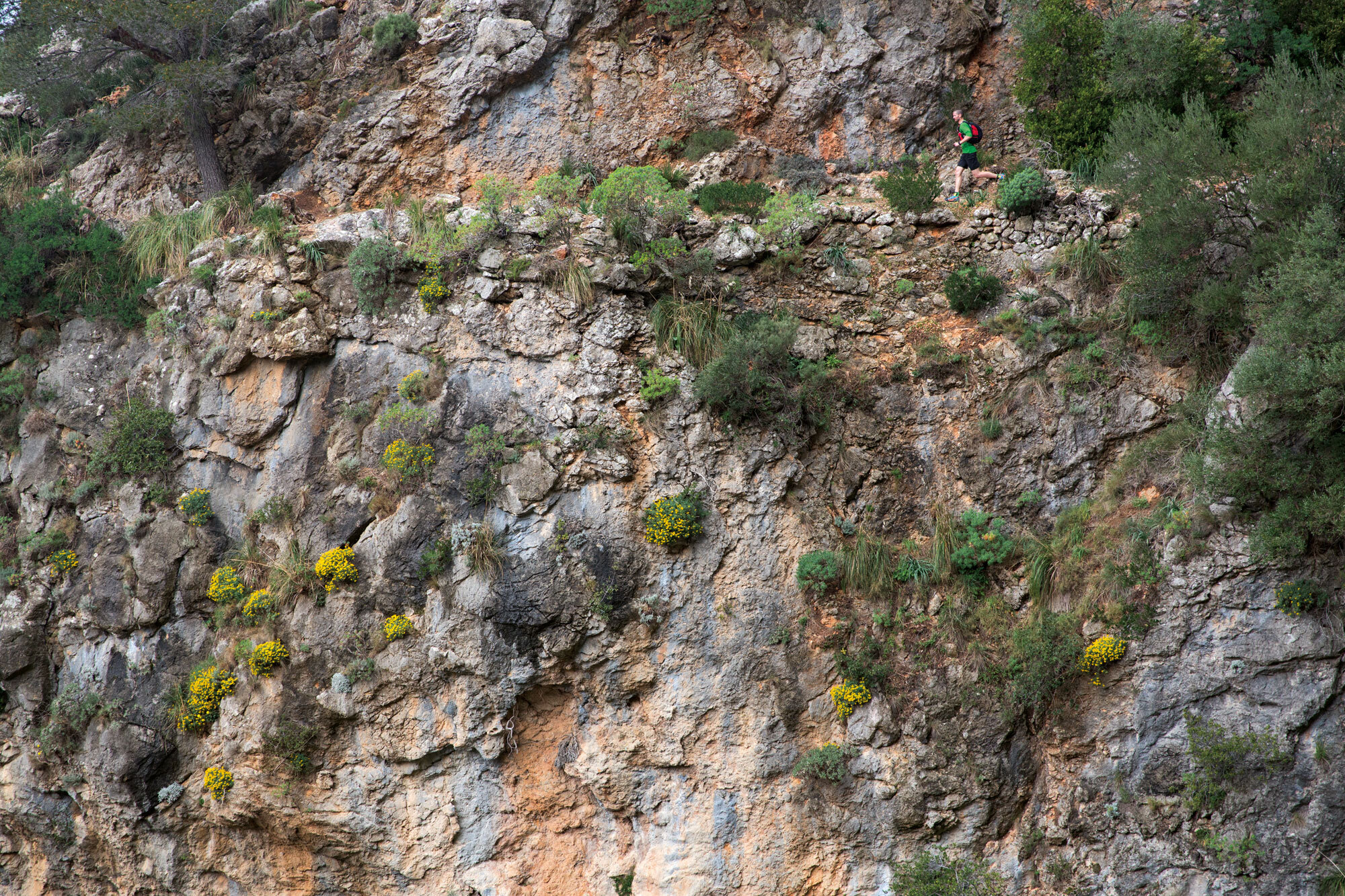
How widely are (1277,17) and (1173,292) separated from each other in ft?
17.2

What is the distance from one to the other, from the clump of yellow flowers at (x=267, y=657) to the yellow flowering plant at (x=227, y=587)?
0.94 metres

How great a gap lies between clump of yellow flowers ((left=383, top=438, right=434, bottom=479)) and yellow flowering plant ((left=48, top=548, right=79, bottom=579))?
16.8 ft

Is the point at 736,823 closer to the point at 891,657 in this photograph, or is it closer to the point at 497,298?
the point at 891,657

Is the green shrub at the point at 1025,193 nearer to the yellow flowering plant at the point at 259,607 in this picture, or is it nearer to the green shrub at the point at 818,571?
the green shrub at the point at 818,571

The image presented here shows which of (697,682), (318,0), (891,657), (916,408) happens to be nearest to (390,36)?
(318,0)

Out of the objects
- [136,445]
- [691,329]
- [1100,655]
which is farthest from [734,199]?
[136,445]

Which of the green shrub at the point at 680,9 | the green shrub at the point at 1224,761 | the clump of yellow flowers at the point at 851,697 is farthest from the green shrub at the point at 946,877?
the green shrub at the point at 680,9

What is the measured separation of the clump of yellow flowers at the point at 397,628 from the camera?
1068 cm

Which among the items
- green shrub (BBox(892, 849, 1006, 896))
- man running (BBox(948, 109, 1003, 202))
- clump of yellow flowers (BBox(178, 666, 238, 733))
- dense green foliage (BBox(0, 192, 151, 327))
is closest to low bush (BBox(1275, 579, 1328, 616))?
green shrub (BBox(892, 849, 1006, 896))

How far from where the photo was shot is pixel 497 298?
466 inches

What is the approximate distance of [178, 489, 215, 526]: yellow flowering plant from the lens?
12.1m

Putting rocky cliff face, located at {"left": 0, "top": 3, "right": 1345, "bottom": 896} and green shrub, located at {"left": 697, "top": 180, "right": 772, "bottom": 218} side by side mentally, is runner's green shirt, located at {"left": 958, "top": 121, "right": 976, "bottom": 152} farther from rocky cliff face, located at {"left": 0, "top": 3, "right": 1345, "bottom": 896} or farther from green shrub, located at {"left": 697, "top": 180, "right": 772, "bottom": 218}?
green shrub, located at {"left": 697, "top": 180, "right": 772, "bottom": 218}

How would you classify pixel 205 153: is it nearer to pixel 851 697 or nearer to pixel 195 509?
pixel 195 509

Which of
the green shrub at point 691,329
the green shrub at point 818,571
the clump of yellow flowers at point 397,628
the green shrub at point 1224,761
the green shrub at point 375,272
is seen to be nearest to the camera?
the green shrub at point 1224,761
